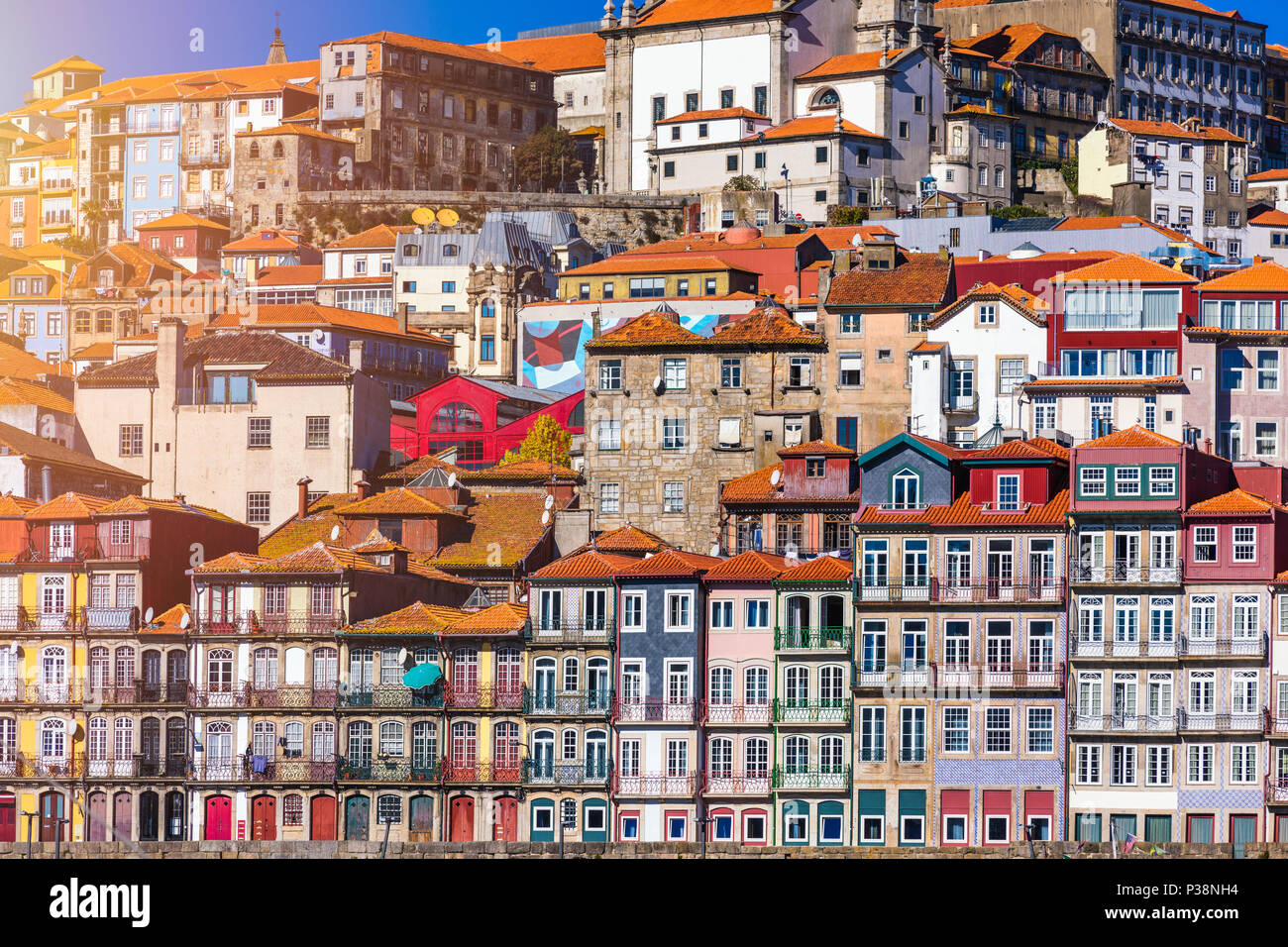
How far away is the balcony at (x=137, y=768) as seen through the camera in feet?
254

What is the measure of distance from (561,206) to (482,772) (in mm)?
66083

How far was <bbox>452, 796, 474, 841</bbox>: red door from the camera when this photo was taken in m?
75.0

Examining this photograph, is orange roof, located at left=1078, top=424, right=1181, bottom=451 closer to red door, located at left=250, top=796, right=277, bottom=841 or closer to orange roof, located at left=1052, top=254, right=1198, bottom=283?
orange roof, located at left=1052, top=254, right=1198, bottom=283

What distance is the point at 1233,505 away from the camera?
74.1 metres

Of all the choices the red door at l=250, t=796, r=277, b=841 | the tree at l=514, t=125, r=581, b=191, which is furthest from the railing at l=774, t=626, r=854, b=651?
the tree at l=514, t=125, r=581, b=191

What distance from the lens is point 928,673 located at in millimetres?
73812

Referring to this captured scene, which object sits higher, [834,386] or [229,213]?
[229,213]

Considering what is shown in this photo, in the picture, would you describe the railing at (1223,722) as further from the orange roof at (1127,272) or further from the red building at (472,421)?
the red building at (472,421)

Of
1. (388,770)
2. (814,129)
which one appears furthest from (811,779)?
(814,129)

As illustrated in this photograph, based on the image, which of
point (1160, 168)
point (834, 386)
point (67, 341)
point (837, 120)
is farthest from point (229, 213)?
point (834, 386)
